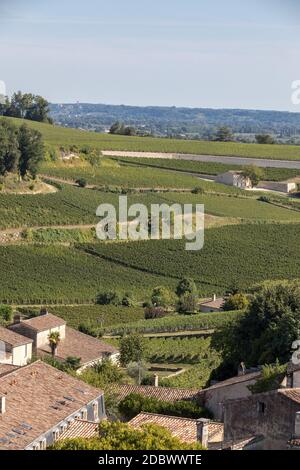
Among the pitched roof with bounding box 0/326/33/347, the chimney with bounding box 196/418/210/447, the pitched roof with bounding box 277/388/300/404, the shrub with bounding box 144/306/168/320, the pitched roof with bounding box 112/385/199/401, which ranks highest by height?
the pitched roof with bounding box 277/388/300/404

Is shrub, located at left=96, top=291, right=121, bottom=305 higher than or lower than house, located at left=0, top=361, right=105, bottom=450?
lower

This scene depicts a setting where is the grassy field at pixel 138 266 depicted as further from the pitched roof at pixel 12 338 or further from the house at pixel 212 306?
the pitched roof at pixel 12 338

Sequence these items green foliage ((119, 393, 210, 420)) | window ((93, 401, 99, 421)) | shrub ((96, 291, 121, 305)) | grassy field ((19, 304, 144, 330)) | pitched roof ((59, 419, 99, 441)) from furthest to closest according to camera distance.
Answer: shrub ((96, 291, 121, 305)) → grassy field ((19, 304, 144, 330)) → green foliage ((119, 393, 210, 420)) → window ((93, 401, 99, 421)) → pitched roof ((59, 419, 99, 441))

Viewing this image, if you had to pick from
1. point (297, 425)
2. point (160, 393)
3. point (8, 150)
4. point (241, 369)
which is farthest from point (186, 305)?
point (297, 425)

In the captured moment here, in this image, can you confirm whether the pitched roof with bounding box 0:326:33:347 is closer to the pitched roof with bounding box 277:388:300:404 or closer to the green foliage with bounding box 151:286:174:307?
the pitched roof with bounding box 277:388:300:404

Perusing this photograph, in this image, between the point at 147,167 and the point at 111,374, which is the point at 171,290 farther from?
the point at 147,167

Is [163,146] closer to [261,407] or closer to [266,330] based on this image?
[266,330]

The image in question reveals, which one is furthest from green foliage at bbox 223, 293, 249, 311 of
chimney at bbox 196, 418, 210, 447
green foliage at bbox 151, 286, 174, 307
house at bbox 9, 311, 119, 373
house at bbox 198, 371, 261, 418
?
chimney at bbox 196, 418, 210, 447
